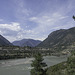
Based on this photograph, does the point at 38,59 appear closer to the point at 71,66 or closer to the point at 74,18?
the point at 71,66

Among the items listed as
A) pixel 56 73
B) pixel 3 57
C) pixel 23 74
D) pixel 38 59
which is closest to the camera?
pixel 56 73

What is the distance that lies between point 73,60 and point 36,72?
39.7 feet

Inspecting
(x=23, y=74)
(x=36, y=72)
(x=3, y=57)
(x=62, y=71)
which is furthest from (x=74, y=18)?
(x=3, y=57)

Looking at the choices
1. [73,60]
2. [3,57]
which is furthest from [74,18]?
[3,57]

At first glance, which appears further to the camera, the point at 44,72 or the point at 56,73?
the point at 44,72

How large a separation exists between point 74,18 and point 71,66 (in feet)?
49.1

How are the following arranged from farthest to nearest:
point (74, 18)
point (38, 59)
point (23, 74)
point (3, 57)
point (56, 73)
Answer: point (3, 57), point (23, 74), point (38, 59), point (56, 73), point (74, 18)

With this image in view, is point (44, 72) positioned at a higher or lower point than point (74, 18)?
lower

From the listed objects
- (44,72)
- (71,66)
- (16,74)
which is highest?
(71,66)

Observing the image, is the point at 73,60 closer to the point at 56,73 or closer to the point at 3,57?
the point at 56,73

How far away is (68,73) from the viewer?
32.9 metres

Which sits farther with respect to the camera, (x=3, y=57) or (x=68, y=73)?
(x=3, y=57)

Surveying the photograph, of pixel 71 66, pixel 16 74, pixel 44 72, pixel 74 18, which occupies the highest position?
pixel 74 18

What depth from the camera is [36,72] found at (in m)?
37.6
